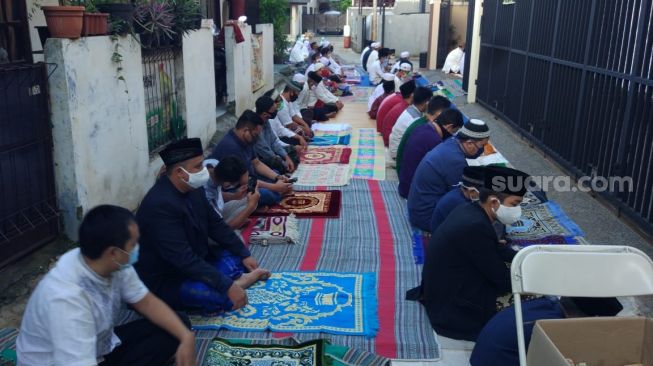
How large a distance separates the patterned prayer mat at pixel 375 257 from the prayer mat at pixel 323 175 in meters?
0.26

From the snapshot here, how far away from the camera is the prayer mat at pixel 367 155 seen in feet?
25.7

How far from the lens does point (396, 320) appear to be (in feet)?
13.1

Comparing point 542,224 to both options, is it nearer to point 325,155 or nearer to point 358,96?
point 325,155

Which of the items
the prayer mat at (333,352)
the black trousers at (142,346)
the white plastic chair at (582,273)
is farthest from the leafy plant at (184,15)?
the white plastic chair at (582,273)

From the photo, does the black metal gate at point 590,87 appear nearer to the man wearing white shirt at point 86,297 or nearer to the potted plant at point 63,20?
the man wearing white shirt at point 86,297

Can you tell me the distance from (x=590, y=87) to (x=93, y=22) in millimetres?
5131

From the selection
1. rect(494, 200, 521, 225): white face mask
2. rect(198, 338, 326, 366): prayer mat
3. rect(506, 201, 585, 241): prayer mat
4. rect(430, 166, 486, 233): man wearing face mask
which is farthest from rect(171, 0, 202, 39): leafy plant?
rect(494, 200, 521, 225): white face mask

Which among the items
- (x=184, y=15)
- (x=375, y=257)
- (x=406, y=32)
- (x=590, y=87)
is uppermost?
(x=184, y=15)

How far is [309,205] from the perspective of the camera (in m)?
6.44

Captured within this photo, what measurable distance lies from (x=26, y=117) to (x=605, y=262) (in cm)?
403

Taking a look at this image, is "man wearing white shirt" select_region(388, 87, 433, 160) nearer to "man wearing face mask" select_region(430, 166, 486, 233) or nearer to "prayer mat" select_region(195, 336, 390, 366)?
"man wearing face mask" select_region(430, 166, 486, 233)

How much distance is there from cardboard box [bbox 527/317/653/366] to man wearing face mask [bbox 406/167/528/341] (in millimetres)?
947

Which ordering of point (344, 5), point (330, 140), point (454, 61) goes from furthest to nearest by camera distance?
point (344, 5)
point (454, 61)
point (330, 140)

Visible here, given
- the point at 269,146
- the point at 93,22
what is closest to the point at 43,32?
the point at 93,22
